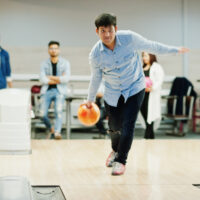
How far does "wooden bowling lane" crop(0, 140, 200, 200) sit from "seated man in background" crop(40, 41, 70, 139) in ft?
3.07

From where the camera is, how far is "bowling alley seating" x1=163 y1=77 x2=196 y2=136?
29.8 ft

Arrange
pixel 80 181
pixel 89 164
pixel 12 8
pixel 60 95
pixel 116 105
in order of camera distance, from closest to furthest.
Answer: pixel 80 181 → pixel 116 105 → pixel 89 164 → pixel 60 95 → pixel 12 8

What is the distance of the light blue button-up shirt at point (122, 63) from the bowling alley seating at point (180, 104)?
4.99 m

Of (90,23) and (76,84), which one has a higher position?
(90,23)

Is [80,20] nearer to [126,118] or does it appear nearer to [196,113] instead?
[196,113]

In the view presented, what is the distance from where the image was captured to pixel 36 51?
970 centimetres

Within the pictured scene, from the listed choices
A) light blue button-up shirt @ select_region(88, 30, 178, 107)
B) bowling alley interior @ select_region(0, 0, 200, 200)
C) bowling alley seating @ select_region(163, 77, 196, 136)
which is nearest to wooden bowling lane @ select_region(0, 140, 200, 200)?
bowling alley interior @ select_region(0, 0, 200, 200)

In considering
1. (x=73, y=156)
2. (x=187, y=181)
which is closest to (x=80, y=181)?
(x=187, y=181)

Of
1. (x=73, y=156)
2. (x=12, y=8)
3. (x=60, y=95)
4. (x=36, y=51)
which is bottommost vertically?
(x=73, y=156)

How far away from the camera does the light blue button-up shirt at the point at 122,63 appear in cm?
383

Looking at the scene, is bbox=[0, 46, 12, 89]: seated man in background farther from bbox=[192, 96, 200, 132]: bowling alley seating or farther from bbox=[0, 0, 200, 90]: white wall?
bbox=[192, 96, 200, 132]: bowling alley seating

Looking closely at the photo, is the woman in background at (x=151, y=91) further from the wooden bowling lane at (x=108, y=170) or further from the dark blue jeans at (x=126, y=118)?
the dark blue jeans at (x=126, y=118)

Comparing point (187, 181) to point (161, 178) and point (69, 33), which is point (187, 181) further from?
point (69, 33)

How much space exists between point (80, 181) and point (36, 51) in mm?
6351
